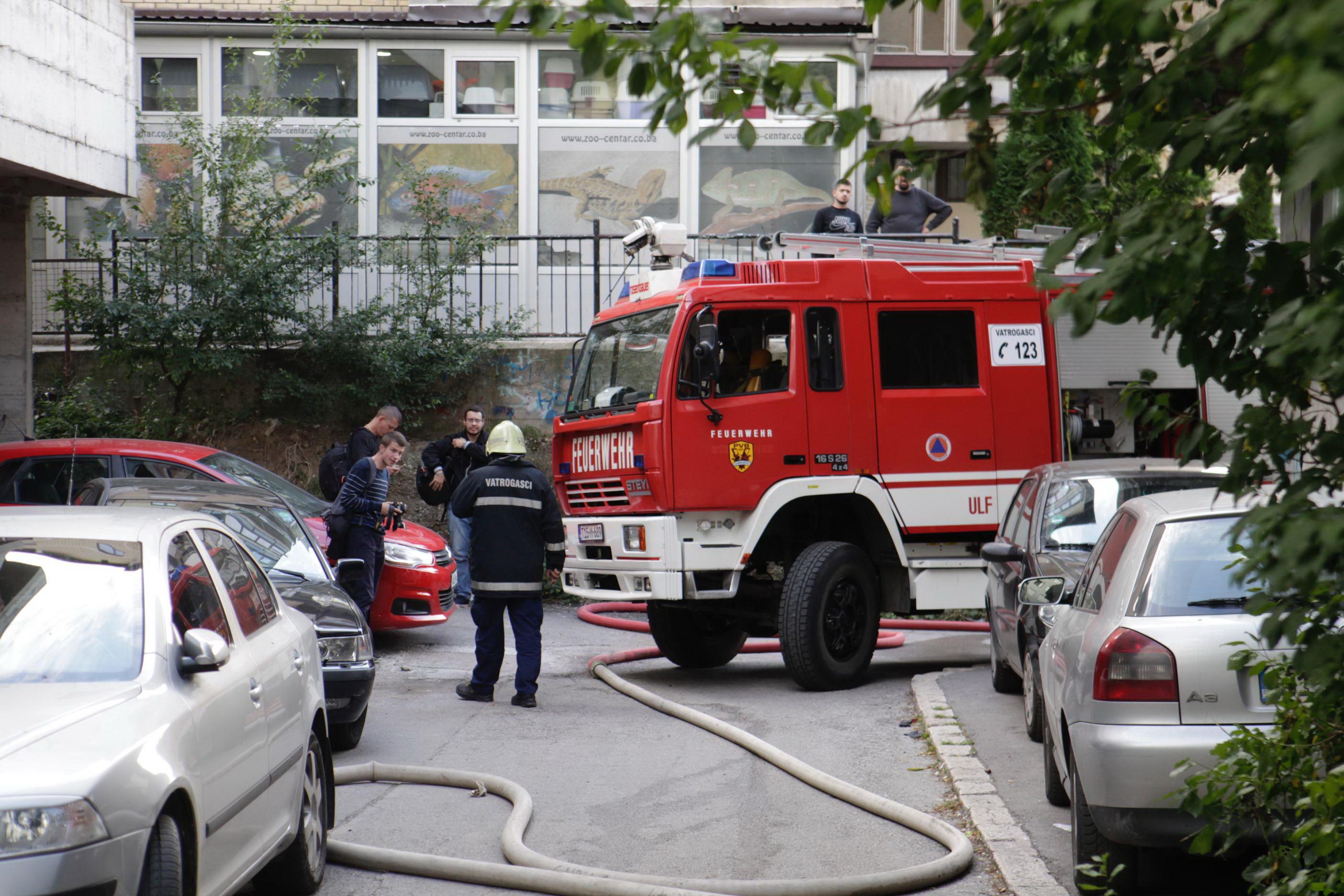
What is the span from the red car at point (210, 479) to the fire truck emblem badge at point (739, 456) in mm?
2879

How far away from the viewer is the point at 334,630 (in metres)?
8.02

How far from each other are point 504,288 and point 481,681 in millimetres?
8799

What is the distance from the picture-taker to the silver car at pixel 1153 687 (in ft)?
15.9

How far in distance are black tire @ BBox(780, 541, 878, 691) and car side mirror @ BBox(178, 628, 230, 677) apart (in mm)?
6417

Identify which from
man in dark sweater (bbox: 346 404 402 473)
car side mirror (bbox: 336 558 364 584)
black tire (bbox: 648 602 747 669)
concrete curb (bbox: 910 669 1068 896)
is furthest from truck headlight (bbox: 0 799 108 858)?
man in dark sweater (bbox: 346 404 402 473)

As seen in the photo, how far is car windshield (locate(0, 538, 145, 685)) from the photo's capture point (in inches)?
168

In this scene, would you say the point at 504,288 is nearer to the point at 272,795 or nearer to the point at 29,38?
the point at 29,38

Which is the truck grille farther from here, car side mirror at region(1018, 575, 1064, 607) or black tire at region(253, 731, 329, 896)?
black tire at region(253, 731, 329, 896)

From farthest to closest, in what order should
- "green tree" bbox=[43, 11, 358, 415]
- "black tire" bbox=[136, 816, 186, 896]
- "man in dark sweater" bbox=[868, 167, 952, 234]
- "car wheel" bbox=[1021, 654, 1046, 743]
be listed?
"green tree" bbox=[43, 11, 358, 415] → "man in dark sweater" bbox=[868, 167, 952, 234] → "car wheel" bbox=[1021, 654, 1046, 743] → "black tire" bbox=[136, 816, 186, 896]

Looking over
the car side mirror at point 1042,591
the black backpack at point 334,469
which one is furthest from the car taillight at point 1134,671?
the black backpack at point 334,469

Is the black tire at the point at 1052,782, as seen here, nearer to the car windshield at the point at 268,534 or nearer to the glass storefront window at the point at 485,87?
the car windshield at the point at 268,534

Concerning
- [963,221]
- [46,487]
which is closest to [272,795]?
[46,487]

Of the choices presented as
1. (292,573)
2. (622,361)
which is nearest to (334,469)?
(622,361)

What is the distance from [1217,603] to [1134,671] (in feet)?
1.44
